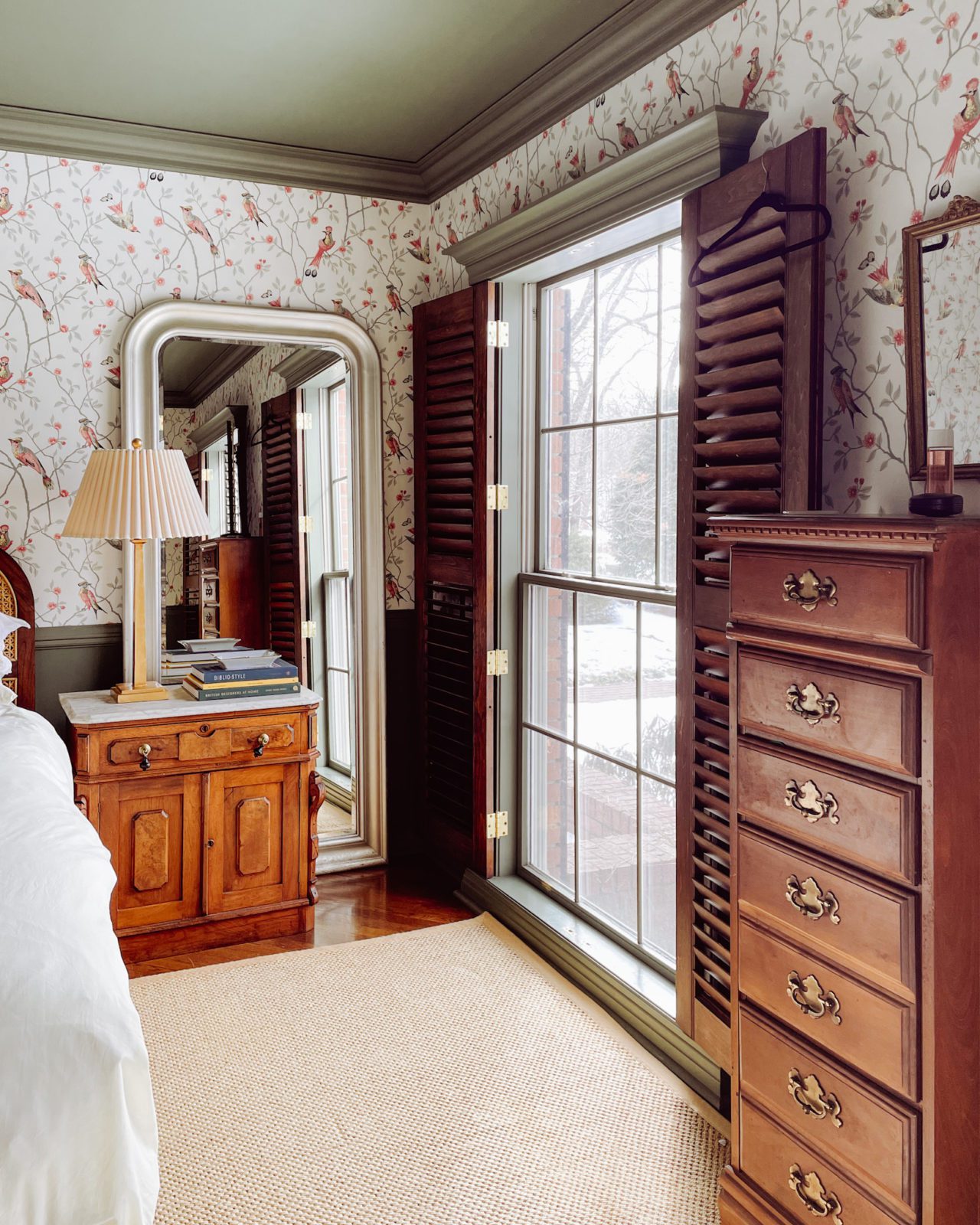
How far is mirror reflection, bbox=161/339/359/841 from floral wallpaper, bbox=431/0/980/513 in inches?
77.6

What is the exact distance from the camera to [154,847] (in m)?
3.10

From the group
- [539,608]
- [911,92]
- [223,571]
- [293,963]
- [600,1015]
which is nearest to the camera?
[911,92]

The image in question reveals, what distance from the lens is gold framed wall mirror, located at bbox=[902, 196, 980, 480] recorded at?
1645mm

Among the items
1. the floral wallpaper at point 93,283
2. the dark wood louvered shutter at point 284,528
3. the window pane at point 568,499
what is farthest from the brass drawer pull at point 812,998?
the floral wallpaper at point 93,283

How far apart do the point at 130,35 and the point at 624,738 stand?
241 cm

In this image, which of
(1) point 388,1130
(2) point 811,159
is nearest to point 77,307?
(2) point 811,159

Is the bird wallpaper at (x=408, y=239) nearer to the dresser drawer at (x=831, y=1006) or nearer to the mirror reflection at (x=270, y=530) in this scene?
the mirror reflection at (x=270, y=530)

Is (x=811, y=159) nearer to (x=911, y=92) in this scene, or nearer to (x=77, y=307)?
(x=911, y=92)

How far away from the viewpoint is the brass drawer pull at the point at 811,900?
1521 millimetres

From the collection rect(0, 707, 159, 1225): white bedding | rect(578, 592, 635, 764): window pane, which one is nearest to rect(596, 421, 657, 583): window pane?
rect(578, 592, 635, 764): window pane

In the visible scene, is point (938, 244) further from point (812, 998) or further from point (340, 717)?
point (340, 717)

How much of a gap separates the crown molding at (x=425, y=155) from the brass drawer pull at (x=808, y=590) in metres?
1.51

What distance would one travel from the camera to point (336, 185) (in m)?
3.74

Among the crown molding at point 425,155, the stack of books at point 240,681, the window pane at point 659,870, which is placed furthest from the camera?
the stack of books at point 240,681
